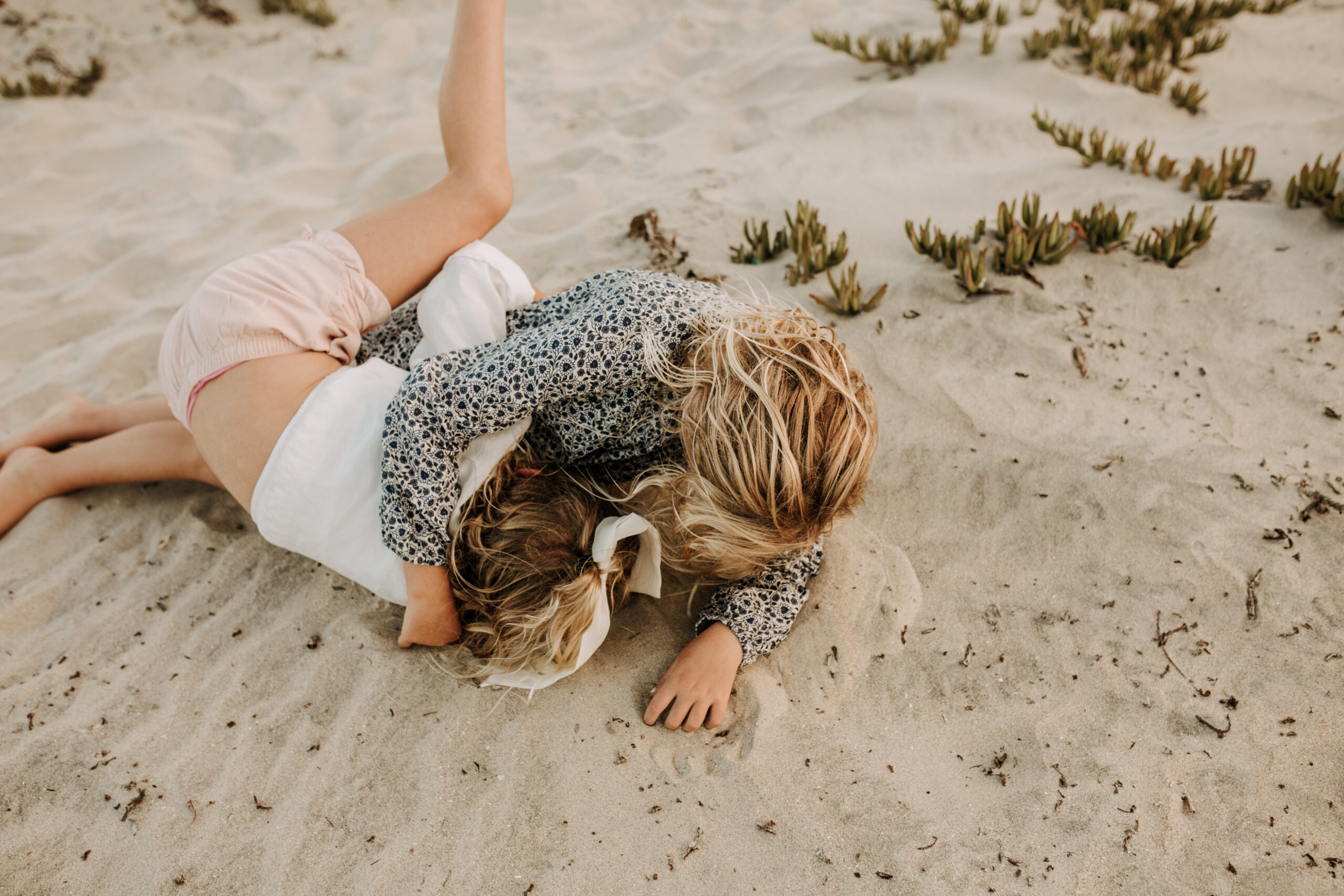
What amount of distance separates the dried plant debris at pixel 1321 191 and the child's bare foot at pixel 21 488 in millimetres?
5598

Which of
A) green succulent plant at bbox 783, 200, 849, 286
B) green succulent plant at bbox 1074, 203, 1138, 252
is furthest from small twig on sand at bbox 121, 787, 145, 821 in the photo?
green succulent plant at bbox 1074, 203, 1138, 252

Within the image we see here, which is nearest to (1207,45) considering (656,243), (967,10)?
(967,10)

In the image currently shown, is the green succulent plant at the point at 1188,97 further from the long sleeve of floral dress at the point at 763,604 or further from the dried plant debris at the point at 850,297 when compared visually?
the long sleeve of floral dress at the point at 763,604

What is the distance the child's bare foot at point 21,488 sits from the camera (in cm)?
298

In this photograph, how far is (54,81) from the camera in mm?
5699

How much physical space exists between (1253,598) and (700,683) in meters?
1.80

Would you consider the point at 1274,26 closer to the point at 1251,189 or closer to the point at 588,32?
the point at 1251,189

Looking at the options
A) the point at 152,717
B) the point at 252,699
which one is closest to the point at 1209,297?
the point at 252,699

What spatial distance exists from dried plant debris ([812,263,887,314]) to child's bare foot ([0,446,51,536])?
10.7 ft

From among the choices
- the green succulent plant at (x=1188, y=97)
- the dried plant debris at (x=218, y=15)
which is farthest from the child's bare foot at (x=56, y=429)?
the green succulent plant at (x=1188, y=97)

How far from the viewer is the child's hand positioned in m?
2.36

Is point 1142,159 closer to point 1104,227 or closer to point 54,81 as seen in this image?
point 1104,227

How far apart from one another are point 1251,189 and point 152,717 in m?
5.30

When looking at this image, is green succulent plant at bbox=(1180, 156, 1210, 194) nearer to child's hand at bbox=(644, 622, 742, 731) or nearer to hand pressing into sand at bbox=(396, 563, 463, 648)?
child's hand at bbox=(644, 622, 742, 731)
